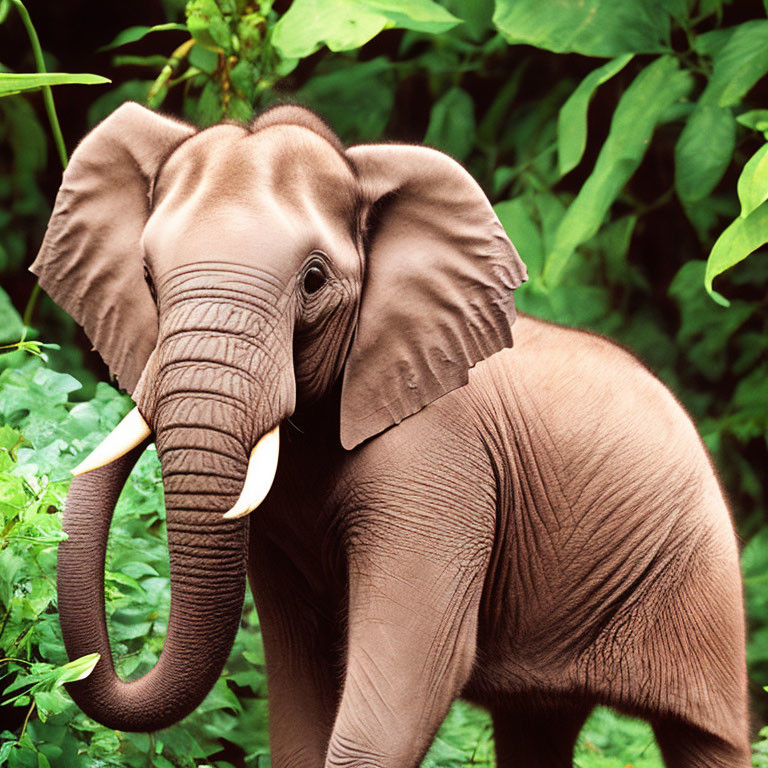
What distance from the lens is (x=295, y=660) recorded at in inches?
118

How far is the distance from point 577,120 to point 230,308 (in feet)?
8.07

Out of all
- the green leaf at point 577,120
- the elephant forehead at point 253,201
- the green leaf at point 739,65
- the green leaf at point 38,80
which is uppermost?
the green leaf at point 38,80

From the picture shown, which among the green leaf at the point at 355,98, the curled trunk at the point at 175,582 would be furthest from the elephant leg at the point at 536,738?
the green leaf at the point at 355,98

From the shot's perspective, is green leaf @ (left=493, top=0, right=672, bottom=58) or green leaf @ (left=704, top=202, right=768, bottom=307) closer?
green leaf @ (left=704, top=202, right=768, bottom=307)

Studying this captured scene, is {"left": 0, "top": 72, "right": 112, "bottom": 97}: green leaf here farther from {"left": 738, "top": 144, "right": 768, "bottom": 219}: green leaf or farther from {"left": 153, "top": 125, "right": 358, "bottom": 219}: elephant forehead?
{"left": 738, "top": 144, "right": 768, "bottom": 219}: green leaf

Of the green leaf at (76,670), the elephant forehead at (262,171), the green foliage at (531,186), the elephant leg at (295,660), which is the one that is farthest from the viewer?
the green foliage at (531,186)

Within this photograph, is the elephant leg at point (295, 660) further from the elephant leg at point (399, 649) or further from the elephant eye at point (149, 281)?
the elephant eye at point (149, 281)

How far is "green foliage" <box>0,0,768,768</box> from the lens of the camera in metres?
3.41

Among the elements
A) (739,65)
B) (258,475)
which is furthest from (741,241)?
(258,475)

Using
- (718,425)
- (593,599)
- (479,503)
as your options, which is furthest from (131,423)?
(718,425)

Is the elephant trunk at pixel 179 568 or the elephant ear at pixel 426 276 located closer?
the elephant trunk at pixel 179 568

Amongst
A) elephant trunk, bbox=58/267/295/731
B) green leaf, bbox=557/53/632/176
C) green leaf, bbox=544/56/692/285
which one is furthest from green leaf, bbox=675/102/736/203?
elephant trunk, bbox=58/267/295/731

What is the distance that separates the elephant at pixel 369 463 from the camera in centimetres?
230

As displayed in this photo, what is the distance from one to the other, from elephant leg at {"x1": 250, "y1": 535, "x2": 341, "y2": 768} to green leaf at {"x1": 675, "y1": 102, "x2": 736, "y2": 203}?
2249 mm
